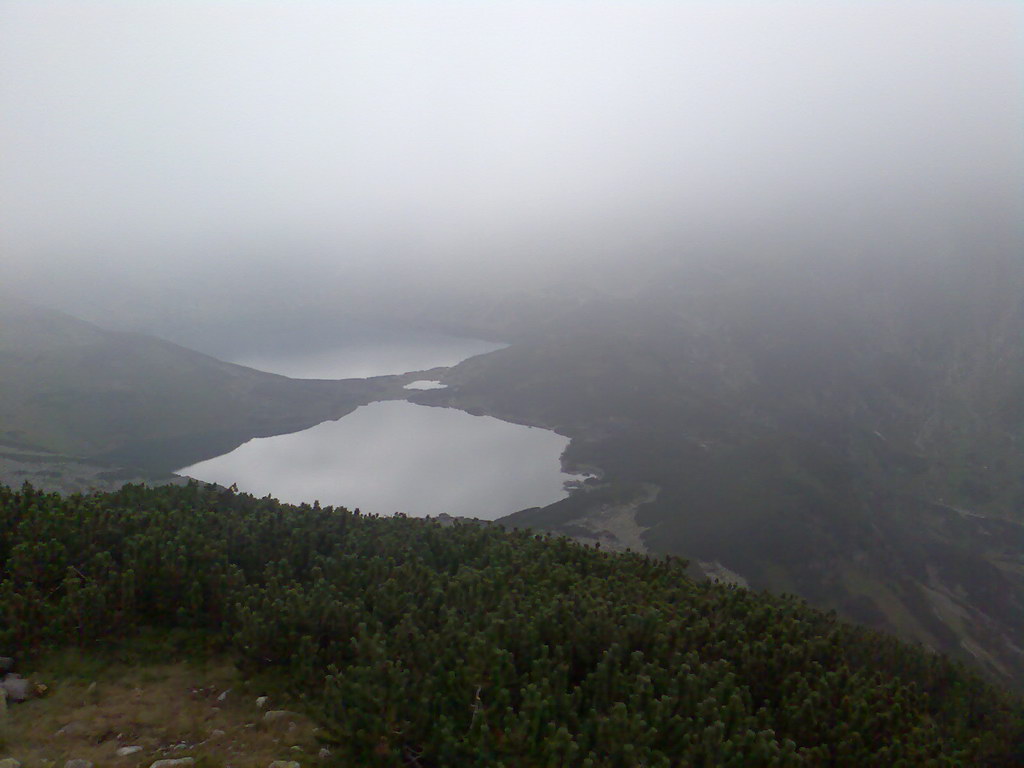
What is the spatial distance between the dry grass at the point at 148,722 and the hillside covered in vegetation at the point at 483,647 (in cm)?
44

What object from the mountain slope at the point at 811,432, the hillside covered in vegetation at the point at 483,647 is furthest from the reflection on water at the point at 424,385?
the hillside covered in vegetation at the point at 483,647

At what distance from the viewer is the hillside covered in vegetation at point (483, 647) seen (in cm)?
605

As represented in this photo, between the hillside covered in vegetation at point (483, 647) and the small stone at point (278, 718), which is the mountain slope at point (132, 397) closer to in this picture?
the hillside covered in vegetation at point (483, 647)

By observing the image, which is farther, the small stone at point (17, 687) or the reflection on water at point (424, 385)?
the reflection on water at point (424, 385)

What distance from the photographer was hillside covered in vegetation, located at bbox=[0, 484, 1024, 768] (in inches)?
238

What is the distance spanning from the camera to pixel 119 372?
95.1 metres

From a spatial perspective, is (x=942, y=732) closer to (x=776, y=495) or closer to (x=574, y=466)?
(x=776, y=495)

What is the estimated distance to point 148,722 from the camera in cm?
663

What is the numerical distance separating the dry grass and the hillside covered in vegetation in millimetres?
438

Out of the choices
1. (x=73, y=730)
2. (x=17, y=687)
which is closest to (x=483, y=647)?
(x=73, y=730)

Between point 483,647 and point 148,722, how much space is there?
3584 millimetres

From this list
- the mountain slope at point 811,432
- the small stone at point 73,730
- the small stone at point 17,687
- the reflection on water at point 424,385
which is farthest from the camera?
the reflection on water at point 424,385

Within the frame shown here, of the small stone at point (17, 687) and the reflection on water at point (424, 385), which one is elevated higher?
the reflection on water at point (424, 385)

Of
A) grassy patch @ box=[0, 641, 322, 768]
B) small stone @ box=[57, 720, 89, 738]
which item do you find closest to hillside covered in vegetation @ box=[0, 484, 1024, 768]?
grassy patch @ box=[0, 641, 322, 768]
